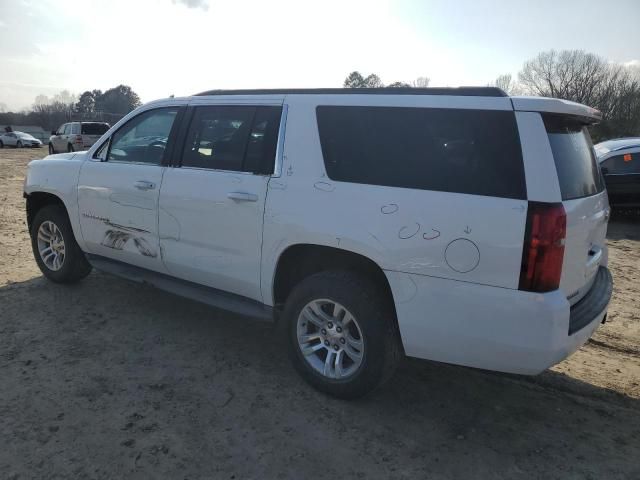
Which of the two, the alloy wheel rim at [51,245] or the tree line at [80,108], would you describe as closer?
the alloy wheel rim at [51,245]

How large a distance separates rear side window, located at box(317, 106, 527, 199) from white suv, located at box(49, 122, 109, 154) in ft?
76.7

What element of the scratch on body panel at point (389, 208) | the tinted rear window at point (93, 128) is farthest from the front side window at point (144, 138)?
the tinted rear window at point (93, 128)

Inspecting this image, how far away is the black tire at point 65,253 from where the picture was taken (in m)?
4.98

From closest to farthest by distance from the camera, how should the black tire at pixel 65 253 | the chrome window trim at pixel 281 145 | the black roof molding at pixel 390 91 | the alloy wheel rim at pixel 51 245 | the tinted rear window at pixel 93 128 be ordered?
1. the black roof molding at pixel 390 91
2. the chrome window trim at pixel 281 145
3. the black tire at pixel 65 253
4. the alloy wheel rim at pixel 51 245
5. the tinted rear window at pixel 93 128

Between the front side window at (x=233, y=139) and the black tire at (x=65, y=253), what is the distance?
6.03ft

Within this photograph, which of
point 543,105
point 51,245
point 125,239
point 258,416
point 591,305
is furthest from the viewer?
point 51,245

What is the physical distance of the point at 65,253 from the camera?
5027 millimetres

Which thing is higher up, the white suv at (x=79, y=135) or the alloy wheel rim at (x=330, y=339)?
the white suv at (x=79, y=135)

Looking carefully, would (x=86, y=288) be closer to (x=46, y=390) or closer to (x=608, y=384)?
(x=46, y=390)

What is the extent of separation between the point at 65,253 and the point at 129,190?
4.46ft

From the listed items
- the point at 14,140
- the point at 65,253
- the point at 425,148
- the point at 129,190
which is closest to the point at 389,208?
the point at 425,148

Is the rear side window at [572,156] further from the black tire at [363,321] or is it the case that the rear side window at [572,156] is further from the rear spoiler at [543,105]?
the black tire at [363,321]

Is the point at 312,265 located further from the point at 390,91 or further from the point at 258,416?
the point at 390,91

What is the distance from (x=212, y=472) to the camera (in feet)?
8.51
